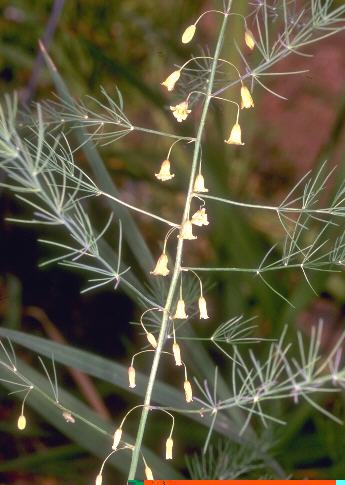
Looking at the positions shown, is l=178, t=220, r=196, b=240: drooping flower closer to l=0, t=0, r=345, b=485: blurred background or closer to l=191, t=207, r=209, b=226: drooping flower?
l=191, t=207, r=209, b=226: drooping flower

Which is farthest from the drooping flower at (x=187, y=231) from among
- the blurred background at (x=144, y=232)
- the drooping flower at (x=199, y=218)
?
the blurred background at (x=144, y=232)

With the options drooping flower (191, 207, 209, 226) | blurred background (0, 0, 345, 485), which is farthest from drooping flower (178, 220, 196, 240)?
blurred background (0, 0, 345, 485)

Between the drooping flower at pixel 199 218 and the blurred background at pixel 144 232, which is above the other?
the drooping flower at pixel 199 218

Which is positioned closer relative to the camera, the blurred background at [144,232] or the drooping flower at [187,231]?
the drooping flower at [187,231]

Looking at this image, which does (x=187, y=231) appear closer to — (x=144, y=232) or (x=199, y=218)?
(x=199, y=218)

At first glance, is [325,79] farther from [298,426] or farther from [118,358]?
[298,426]

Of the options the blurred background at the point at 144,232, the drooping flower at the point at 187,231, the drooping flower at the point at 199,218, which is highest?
the drooping flower at the point at 199,218

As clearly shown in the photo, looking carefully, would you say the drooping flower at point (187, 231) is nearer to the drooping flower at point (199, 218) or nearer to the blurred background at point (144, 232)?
the drooping flower at point (199, 218)

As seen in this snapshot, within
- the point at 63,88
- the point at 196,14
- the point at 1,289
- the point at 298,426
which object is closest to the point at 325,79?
the point at 196,14

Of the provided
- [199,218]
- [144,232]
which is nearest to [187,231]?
[199,218]
